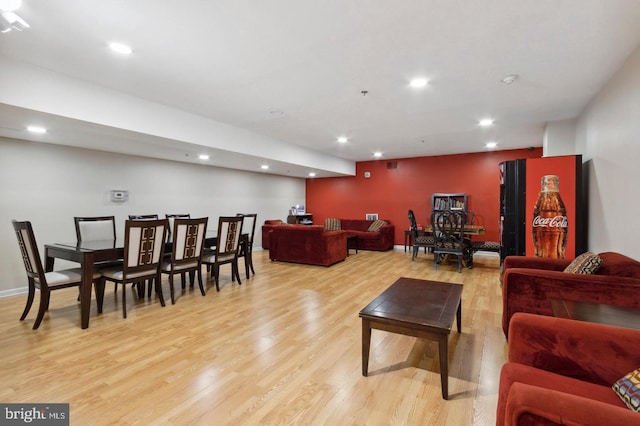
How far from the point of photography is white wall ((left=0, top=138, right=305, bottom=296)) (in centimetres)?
417

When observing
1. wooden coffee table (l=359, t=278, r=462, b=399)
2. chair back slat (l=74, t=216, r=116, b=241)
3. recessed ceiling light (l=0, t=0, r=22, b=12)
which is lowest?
wooden coffee table (l=359, t=278, r=462, b=399)

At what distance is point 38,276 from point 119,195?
2764mm

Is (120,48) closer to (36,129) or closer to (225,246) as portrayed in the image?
(36,129)

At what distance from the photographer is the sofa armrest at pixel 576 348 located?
4.04ft

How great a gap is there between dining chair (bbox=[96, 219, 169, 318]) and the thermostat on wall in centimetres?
248

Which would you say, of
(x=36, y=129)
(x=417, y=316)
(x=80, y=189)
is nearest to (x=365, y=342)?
(x=417, y=316)

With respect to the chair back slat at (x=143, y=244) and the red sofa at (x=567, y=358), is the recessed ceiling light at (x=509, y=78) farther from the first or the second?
the chair back slat at (x=143, y=244)

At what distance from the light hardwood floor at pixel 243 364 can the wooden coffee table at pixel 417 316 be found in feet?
0.83

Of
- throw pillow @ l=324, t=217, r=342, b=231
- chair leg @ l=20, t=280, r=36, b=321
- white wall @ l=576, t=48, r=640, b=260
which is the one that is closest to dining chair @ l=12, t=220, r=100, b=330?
chair leg @ l=20, t=280, r=36, b=321

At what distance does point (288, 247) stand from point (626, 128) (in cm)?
513

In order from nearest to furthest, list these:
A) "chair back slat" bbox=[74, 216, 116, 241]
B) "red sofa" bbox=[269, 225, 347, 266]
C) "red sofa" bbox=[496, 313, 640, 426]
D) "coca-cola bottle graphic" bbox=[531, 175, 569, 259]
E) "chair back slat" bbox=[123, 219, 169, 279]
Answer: "red sofa" bbox=[496, 313, 640, 426] < "chair back slat" bbox=[123, 219, 169, 279] < "coca-cola bottle graphic" bbox=[531, 175, 569, 259] < "chair back slat" bbox=[74, 216, 116, 241] < "red sofa" bbox=[269, 225, 347, 266]

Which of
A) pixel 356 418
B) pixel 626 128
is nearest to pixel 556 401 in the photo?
pixel 356 418

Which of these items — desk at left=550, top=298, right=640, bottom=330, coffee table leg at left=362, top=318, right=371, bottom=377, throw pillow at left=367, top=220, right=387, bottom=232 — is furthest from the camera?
throw pillow at left=367, top=220, right=387, bottom=232

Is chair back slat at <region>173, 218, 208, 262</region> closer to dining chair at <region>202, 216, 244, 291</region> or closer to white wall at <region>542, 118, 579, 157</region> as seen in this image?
dining chair at <region>202, 216, 244, 291</region>
